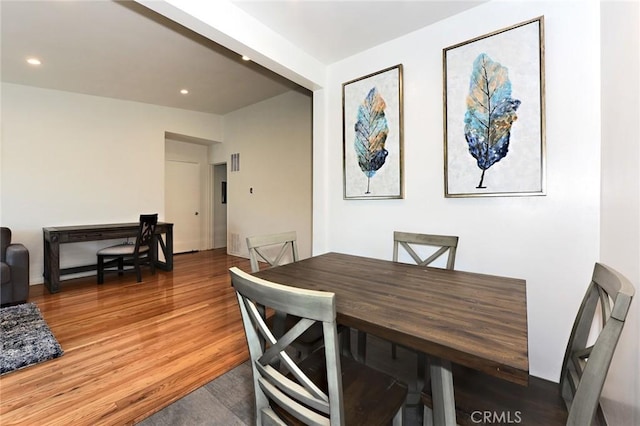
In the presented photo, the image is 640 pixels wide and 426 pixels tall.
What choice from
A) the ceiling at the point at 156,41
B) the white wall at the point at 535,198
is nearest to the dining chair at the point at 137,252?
the ceiling at the point at 156,41

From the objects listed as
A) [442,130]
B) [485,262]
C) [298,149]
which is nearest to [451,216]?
[485,262]

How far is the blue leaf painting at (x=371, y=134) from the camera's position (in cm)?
248

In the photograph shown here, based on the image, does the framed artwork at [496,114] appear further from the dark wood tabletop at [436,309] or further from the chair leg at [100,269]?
the chair leg at [100,269]

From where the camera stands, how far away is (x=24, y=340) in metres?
2.18

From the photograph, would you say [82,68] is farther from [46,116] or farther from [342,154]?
[342,154]

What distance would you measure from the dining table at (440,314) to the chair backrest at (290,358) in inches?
10.5

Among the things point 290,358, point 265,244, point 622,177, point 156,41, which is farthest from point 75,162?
point 622,177

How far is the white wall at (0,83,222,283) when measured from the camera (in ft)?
11.9

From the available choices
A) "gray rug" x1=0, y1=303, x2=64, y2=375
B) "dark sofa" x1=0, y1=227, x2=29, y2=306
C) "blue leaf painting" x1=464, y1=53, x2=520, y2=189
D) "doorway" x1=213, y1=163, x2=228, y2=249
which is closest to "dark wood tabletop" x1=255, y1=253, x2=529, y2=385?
"blue leaf painting" x1=464, y1=53, x2=520, y2=189

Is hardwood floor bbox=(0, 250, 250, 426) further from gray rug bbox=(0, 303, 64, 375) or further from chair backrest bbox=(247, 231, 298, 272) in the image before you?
chair backrest bbox=(247, 231, 298, 272)

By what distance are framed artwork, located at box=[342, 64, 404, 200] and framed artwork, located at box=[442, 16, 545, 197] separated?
0.42 metres

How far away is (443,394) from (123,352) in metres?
2.33

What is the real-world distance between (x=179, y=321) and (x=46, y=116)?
369 cm
